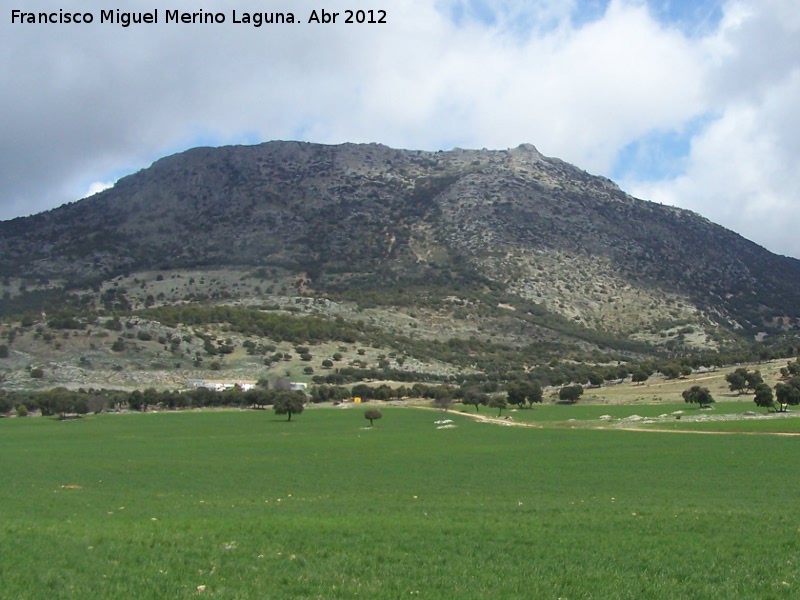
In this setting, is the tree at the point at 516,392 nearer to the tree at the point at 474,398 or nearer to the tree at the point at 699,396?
the tree at the point at 474,398

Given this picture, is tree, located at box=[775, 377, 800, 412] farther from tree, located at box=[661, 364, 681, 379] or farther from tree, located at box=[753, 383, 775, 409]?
tree, located at box=[661, 364, 681, 379]

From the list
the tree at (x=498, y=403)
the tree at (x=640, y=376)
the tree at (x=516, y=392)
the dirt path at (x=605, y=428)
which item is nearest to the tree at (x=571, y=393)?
the tree at (x=516, y=392)

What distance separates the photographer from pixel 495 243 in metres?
196

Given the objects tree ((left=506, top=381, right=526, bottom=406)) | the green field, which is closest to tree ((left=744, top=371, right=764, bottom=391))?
tree ((left=506, top=381, right=526, bottom=406))

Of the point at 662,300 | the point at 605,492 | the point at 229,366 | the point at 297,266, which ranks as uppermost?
the point at 297,266

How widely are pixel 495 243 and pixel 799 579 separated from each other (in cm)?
18431

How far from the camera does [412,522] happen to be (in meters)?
20.4

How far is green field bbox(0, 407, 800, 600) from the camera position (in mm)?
13781

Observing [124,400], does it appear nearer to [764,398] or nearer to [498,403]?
[498,403]

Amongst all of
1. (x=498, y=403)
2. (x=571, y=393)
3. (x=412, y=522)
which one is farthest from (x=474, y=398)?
(x=412, y=522)

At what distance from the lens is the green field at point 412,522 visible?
13.8m

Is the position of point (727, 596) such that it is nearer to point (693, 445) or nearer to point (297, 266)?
point (693, 445)

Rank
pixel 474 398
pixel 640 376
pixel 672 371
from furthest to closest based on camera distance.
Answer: pixel 640 376 → pixel 672 371 → pixel 474 398

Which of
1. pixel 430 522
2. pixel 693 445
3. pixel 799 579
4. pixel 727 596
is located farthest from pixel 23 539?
pixel 693 445
